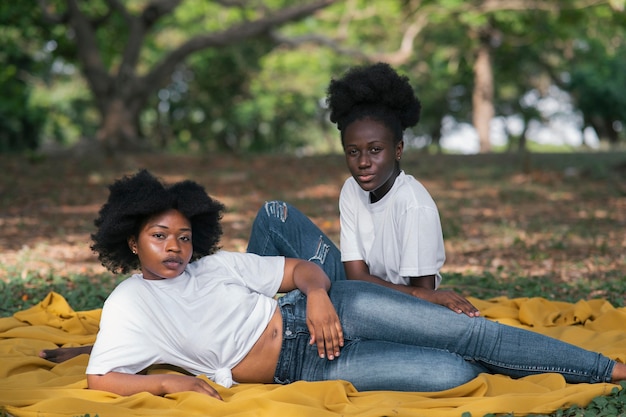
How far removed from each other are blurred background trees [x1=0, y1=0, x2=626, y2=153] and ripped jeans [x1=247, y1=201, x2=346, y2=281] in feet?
38.9

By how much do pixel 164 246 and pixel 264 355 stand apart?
732mm

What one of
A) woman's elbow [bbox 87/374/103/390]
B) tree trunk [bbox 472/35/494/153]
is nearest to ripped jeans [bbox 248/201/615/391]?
woman's elbow [bbox 87/374/103/390]

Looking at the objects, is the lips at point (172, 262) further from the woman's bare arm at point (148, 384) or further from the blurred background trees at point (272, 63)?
the blurred background trees at point (272, 63)

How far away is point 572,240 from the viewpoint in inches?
329

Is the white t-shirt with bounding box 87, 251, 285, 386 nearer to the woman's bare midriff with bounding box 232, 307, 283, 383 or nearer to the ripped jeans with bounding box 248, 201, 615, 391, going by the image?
the woman's bare midriff with bounding box 232, 307, 283, 383

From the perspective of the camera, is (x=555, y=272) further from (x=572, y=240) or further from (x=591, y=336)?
(x=591, y=336)

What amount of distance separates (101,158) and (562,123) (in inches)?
1084

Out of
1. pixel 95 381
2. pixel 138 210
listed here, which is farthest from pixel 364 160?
pixel 95 381

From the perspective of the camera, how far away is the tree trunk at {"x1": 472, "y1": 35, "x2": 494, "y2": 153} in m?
22.8

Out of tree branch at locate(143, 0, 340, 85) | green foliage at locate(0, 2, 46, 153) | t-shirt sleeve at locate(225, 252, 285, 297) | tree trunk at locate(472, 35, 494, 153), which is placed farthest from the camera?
tree trunk at locate(472, 35, 494, 153)

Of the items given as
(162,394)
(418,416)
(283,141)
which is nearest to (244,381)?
(162,394)

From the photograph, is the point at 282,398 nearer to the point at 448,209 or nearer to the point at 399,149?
the point at 399,149

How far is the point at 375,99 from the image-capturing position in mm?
4363

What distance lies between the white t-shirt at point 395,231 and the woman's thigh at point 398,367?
55 cm
